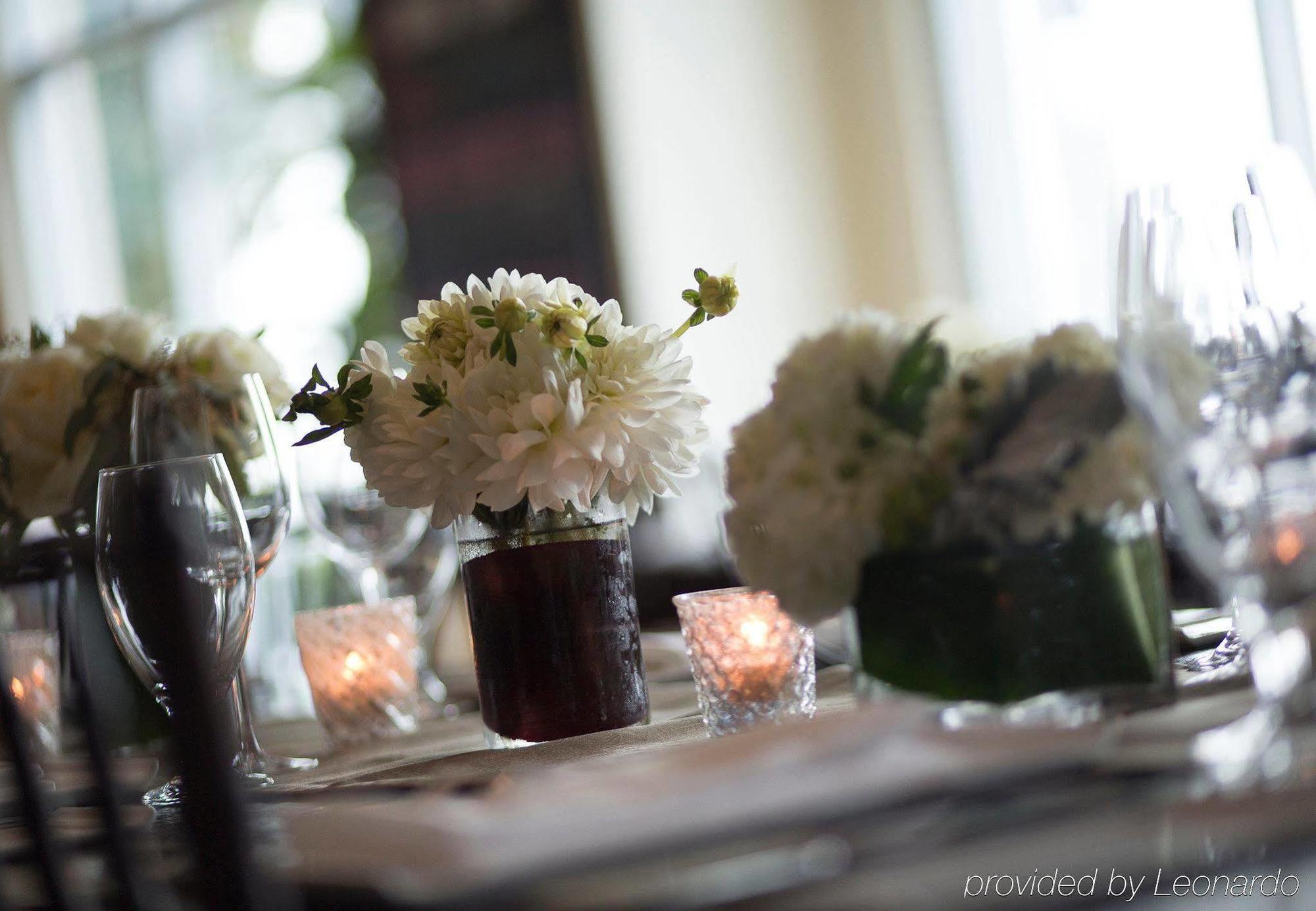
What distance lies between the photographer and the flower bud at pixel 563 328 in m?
0.88

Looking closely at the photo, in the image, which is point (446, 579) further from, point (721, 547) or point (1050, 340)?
point (1050, 340)

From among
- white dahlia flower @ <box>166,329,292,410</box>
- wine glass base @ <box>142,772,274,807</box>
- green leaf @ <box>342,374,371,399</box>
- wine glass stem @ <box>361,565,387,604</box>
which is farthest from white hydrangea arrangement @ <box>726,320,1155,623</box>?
wine glass stem @ <box>361,565,387,604</box>

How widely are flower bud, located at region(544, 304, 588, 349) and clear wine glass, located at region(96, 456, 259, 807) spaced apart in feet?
0.71

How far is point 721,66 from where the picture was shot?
443 cm

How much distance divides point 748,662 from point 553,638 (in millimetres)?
131

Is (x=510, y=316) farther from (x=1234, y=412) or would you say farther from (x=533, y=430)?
(x=1234, y=412)

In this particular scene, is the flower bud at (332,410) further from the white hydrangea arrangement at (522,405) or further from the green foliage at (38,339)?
the green foliage at (38,339)

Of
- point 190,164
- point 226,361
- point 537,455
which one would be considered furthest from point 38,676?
point 190,164

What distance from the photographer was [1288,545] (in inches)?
23.0

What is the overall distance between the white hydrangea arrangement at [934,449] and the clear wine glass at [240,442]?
555 millimetres

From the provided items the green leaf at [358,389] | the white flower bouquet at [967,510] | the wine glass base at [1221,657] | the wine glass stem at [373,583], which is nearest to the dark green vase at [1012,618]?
the white flower bouquet at [967,510]

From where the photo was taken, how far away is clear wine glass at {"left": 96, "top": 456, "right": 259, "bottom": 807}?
0.86 meters

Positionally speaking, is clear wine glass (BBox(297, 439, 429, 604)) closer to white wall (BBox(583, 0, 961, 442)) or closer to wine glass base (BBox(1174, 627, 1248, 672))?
wine glass base (BBox(1174, 627, 1248, 672))

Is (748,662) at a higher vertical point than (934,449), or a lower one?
lower
